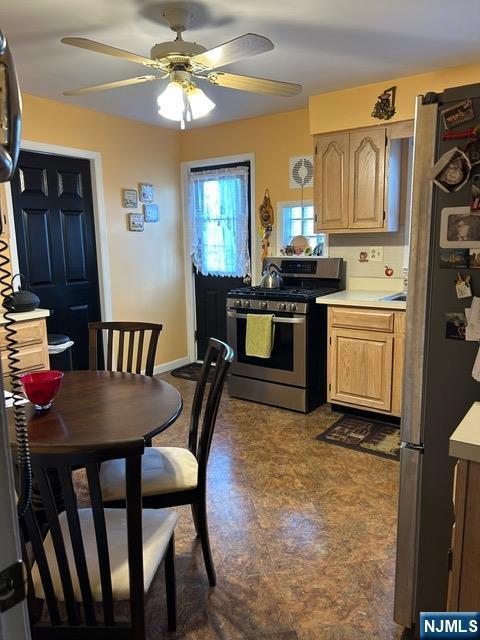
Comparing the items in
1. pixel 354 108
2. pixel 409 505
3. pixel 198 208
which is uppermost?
pixel 354 108

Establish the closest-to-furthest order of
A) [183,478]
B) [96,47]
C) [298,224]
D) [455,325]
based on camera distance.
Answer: [455,325], [183,478], [96,47], [298,224]

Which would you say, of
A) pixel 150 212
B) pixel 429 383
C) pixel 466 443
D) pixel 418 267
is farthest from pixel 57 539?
pixel 150 212

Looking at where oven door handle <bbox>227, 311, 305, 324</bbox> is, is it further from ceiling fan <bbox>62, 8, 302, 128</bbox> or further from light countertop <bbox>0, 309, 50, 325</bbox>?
ceiling fan <bbox>62, 8, 302, 128</bbox>

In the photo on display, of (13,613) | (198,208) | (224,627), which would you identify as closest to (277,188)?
(198,208)

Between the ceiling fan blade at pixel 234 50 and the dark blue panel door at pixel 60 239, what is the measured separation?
2024 mm

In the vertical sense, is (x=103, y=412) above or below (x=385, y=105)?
below

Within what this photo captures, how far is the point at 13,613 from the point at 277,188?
4.07 meters

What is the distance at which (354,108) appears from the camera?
3.50 metres

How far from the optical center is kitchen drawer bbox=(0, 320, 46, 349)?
10.1 ft

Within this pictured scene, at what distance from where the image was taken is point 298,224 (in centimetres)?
426

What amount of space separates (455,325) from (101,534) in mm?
1141

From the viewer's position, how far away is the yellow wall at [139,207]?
3.81 m

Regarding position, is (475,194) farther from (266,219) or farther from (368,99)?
(266,219)

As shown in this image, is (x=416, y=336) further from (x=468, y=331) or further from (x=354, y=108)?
(x=354, y=108)
